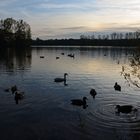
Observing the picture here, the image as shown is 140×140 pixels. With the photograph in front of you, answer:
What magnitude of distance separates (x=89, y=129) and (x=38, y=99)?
10.1 m

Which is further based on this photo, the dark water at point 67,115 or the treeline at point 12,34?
the treeline at point 12,34

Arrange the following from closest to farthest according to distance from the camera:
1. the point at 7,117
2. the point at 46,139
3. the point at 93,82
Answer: the point at 46,139
the point at 7,117
the point at 93,82

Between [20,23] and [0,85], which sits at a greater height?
[20,23]

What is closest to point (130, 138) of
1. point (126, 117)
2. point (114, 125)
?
point (114, 125)

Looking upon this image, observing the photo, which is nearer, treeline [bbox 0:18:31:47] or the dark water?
the dark water

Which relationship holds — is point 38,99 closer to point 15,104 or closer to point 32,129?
point 15,104

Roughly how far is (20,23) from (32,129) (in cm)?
15437

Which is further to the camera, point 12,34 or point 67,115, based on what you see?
point 12,34

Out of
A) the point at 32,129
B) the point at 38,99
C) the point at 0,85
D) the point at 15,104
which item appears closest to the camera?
the point at 32,129

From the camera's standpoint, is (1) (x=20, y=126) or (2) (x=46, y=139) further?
(1) (x=20, y=126)

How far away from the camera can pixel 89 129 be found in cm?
2116

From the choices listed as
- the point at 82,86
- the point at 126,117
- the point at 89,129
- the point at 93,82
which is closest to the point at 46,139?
the point at 89,129

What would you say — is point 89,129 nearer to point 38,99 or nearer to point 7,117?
point 7,117

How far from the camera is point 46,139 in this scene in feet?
62.2
